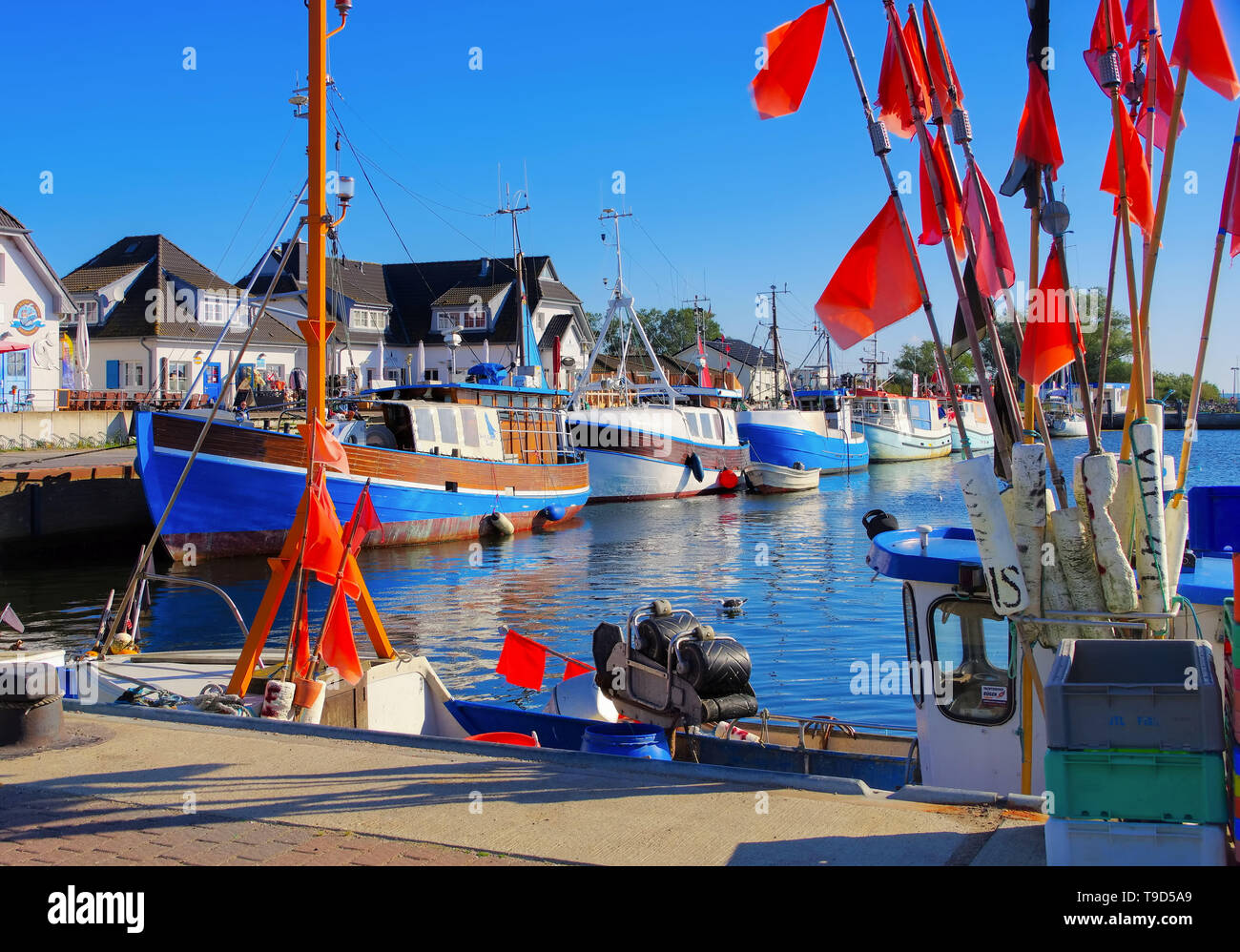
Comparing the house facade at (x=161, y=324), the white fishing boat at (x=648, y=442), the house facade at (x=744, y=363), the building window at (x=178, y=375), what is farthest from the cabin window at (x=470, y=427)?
the house facade at (x=744, y=363)

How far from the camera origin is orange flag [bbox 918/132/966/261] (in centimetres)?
Result: 640

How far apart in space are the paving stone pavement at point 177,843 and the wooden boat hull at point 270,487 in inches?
794

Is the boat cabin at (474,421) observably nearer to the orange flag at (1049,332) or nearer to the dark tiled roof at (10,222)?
the dark tiled roof at (10,222)

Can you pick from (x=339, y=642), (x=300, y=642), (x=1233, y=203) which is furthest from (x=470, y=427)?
(x=1233, y=203)

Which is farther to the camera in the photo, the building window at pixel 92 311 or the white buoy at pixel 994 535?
the building window at pixel 92 311

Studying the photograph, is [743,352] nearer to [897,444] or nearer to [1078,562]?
[897,444]

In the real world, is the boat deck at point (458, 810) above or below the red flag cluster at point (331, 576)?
below

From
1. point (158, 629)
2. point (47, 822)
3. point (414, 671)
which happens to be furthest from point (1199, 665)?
point (158, 629)

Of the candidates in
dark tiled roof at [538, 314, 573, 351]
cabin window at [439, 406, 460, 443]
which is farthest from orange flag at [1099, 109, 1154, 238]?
dark tiled roof at [538, 314, 573, 351]

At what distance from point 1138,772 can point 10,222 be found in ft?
141

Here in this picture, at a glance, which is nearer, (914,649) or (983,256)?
(983,256)

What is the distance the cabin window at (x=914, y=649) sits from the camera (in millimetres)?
7156

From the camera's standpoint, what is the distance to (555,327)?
218 ft

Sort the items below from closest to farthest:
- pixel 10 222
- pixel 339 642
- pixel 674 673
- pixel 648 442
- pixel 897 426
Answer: pixel 339 642
pixel 674 673
pixel 10 222
pixel 648 442
pixel 897 426
